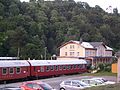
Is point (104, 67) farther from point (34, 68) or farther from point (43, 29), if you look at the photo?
point (43, 29)

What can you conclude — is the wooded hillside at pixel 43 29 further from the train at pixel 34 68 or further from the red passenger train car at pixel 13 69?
the red passenger train car at pixel 13 69

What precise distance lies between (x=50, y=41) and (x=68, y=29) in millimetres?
7885

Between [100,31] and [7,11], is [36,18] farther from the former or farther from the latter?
[100,31]

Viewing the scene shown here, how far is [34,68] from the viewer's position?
5006 cm

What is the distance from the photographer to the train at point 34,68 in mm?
43747

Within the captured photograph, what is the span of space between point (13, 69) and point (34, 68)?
5.53 m

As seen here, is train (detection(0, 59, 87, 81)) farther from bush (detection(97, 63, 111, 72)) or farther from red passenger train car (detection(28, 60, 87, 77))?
bush (detection(97, 63, 111, 72))

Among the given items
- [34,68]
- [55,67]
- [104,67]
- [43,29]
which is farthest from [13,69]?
[43,29]

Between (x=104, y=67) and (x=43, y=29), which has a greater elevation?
(x=43, y=29)

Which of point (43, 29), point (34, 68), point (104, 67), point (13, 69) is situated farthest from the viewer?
point (43, 29)

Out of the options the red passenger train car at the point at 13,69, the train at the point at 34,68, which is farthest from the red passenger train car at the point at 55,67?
the red passenger train car at the point at 13,69

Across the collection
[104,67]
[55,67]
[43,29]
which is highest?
[43,29]

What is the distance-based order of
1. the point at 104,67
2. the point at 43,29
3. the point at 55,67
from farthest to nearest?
the point at 43,29, the point at 104,67, the point at 55,67

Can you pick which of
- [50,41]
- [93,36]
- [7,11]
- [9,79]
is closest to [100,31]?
[93,36]
